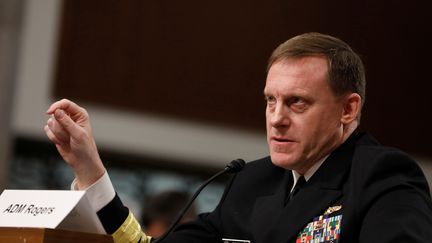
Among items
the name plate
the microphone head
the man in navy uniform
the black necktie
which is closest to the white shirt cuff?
the man in navy uniform

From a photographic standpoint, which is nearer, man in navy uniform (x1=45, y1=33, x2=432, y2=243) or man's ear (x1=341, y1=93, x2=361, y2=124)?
man in navy uniform (x1=45, y1=33, x2=432, y2=243)

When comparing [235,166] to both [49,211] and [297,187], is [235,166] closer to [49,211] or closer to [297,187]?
[297,187]

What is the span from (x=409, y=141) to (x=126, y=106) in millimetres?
2522

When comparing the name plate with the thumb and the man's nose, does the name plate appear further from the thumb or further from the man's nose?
the man's nose

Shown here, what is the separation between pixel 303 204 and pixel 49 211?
0.77 meters

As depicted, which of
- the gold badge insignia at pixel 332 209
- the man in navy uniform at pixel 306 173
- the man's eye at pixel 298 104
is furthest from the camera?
the man's eye at pixel 298 104

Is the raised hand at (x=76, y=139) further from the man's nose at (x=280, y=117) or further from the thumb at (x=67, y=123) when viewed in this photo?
the man's nose at (x=280, y=117)

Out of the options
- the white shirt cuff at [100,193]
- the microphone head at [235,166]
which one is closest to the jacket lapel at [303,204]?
the microphone head at [235,166]

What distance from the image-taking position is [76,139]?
311 cm

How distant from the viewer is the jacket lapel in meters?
2.81

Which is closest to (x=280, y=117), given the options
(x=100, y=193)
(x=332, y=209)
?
(x=332, y=209)

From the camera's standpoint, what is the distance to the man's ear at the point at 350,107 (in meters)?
3.03

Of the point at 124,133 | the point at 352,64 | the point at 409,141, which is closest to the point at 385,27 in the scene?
the point at 409,141

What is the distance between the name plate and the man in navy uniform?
34 centimetres
